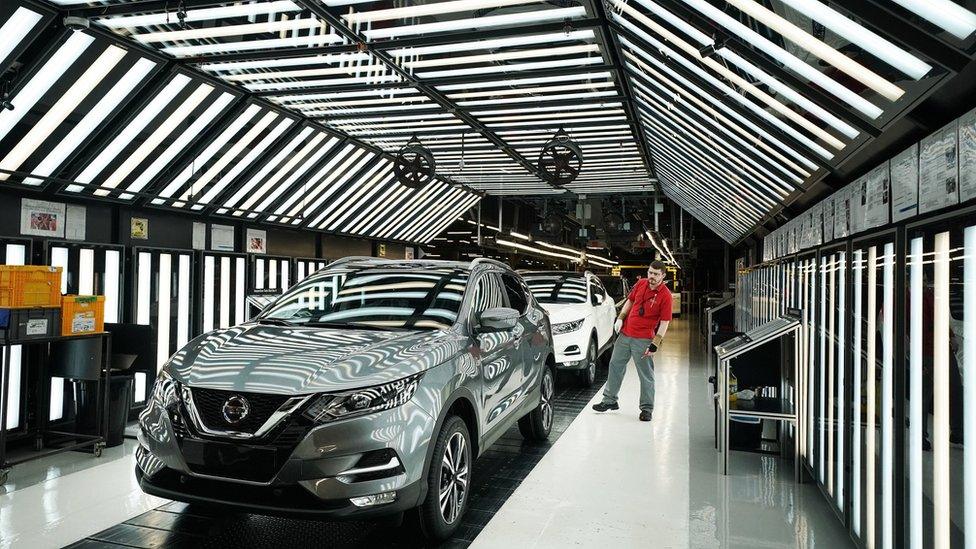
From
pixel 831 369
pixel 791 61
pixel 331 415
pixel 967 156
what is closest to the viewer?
pixel 967 156

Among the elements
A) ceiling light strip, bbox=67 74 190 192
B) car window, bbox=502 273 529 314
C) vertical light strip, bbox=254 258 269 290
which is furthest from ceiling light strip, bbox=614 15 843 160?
vertical light strip, bbox=254 258 269 290

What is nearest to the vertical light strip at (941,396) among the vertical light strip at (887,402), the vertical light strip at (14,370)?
the vertical light strip at (887,402)

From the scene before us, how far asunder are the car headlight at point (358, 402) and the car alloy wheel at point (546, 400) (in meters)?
2.68

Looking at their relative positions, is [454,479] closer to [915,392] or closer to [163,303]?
[915,392]

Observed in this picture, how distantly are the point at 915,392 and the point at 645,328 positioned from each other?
173 inches

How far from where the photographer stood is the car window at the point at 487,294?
13.8 feet

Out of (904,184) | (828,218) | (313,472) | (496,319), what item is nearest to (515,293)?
(496,319)

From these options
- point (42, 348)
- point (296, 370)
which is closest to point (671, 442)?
point (296, 370)

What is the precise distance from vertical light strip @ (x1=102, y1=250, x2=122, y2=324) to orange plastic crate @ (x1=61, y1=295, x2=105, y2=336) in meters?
1.64

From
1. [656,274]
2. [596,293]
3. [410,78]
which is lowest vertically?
[596,293]

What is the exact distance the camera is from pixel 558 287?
9.15m

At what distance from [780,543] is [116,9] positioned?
6.13 m

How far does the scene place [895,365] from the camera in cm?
247

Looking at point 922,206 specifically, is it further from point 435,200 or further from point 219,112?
point 435,200
